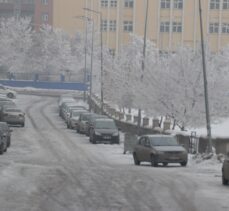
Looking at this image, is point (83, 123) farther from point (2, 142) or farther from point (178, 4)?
point (178, 4)

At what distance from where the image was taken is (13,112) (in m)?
63.7

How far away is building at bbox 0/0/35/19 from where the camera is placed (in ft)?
532

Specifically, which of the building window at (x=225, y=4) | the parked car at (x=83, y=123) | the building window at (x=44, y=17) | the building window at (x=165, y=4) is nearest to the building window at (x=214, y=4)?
the building window at (x=225, y=4)

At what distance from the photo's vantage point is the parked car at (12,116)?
63.4m

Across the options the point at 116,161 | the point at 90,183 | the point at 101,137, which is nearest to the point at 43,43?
the point at 101,137

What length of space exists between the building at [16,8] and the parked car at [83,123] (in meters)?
102

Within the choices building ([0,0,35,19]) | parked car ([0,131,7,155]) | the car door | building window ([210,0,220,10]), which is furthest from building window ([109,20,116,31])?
the car door

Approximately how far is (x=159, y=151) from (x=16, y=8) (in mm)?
130451

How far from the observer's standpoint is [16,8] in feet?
531

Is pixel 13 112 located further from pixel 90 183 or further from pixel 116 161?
pixel 90 183

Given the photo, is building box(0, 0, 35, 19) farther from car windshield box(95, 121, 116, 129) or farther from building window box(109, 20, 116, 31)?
car windshield box(95, 121, 116, 129)

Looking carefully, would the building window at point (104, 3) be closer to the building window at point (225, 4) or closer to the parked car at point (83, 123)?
the building window at point (225, 4)

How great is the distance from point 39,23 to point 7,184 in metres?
126

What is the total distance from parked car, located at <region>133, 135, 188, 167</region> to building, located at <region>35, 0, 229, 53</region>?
281ft
